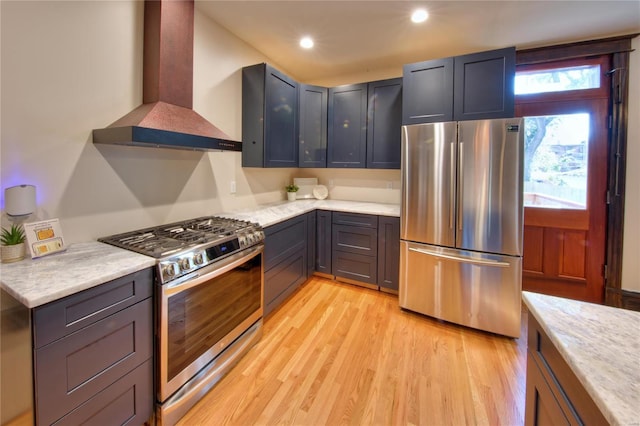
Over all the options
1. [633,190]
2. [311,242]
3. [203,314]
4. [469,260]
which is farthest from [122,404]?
[633,190]

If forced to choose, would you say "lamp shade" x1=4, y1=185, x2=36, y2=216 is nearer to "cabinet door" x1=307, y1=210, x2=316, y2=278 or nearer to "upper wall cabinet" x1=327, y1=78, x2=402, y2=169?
"cabinet door" x1=307, y1=210, x2=316, y2=278

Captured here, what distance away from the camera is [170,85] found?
195cm

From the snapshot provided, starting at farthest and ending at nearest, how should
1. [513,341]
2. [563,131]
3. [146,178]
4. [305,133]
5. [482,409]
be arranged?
[305,133] → [563,131] → [513,341] → [146,178] → [482,409]

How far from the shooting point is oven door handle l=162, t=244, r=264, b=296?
4.81 ft

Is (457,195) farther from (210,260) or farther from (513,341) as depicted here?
(210,260)

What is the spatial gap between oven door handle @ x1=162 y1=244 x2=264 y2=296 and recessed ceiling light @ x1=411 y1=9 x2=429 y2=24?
2.34 meters

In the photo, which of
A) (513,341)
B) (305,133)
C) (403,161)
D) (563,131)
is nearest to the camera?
(513,341)

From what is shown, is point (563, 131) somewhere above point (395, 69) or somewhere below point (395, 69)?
below

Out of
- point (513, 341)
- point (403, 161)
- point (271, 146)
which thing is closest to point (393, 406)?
point (513, 341)

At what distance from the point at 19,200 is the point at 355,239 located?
104 inches

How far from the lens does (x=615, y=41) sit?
262 centimetres

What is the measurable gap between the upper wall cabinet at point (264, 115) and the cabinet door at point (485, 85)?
174 centimetres

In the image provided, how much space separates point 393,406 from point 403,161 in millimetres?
1934

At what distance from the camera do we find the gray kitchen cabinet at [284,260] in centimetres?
244
